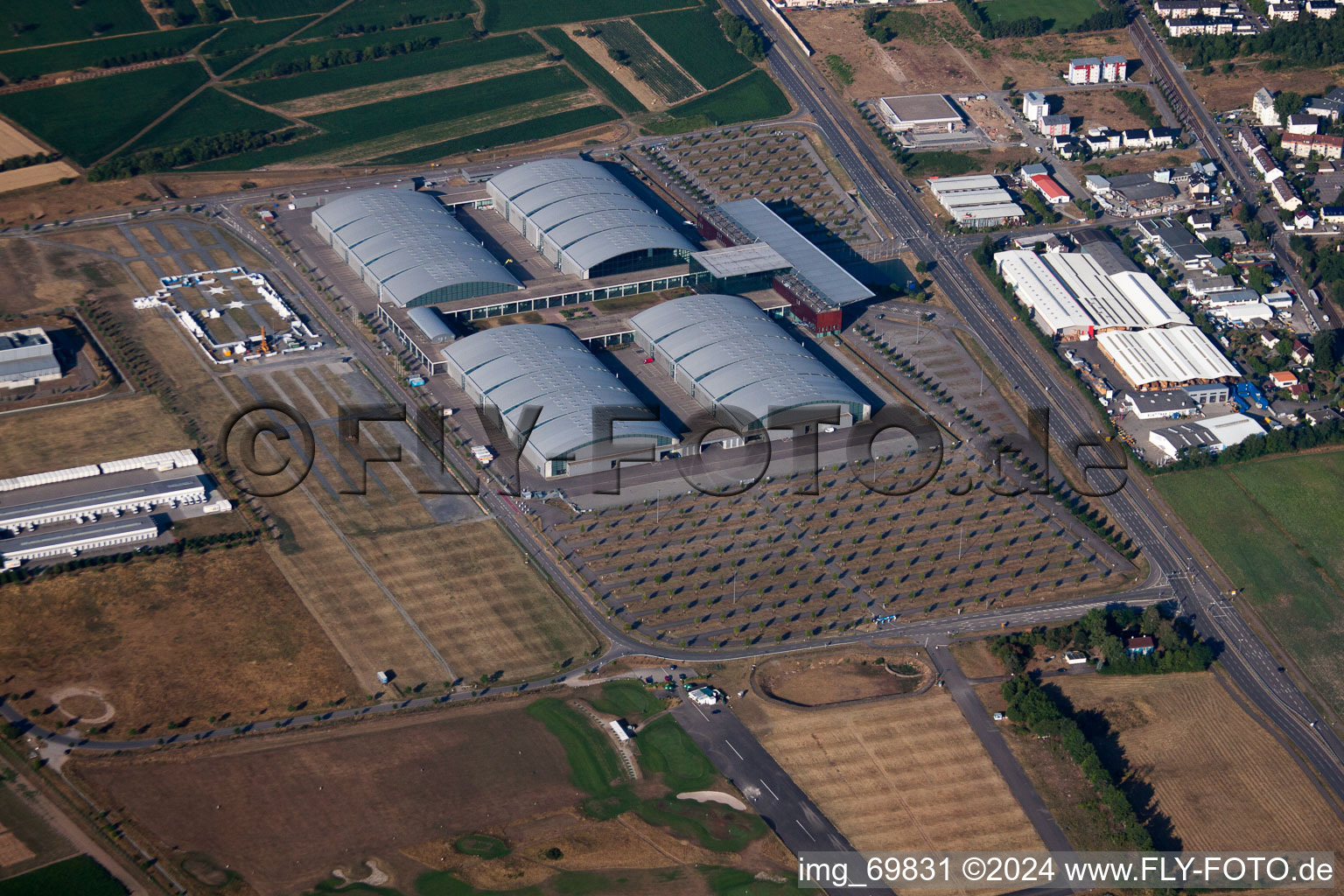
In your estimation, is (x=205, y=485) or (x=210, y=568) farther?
(x=205, y=485)

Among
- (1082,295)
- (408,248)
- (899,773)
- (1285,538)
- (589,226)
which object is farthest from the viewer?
(1082,295)

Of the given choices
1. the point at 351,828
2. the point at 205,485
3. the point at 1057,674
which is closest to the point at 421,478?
the point at 205,485

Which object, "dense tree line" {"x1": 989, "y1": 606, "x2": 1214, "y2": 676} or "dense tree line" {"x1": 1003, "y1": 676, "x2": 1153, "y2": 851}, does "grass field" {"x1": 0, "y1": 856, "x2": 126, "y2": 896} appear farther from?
"dense tree line" {"x1": 989, "y1": 606, "x2": 1214, "y2": 676}

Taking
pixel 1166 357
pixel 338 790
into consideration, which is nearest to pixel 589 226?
pixel 1166 357

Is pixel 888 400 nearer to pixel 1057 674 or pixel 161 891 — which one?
pixel 1057 674

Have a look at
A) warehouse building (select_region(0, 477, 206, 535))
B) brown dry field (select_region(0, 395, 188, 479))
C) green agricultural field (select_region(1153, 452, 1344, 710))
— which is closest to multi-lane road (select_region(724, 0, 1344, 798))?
green agricultural field (select_region(1153, 452, 1344, 710))

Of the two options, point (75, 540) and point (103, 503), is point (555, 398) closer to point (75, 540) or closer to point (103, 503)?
point (103, 503)
